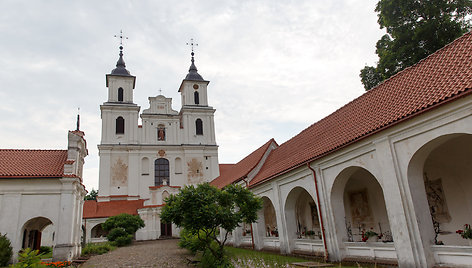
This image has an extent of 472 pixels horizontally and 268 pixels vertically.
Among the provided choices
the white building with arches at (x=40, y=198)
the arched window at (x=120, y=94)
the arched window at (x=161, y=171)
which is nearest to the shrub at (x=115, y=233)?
the arched window at (x=161, y=171)

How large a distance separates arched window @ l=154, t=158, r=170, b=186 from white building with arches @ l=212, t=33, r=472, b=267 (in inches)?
1047

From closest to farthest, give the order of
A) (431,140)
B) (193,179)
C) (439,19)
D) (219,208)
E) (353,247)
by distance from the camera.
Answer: (431,140) < (353,247) < (219,208) < (439,19) < (193,179)

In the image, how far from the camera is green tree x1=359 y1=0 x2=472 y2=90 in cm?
1858

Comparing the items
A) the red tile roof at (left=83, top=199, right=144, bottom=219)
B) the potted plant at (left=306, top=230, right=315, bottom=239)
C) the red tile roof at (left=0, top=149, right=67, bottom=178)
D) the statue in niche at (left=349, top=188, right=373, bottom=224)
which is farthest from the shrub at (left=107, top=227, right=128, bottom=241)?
the statue in niche at (left=349, top=188, right=373, bottom=224)

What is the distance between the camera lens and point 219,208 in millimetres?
12438

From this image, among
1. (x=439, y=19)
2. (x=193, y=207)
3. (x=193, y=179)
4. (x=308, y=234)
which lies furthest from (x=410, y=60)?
(x=193, y=179)

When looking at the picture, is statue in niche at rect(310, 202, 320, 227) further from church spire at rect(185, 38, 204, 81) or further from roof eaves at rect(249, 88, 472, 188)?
church spire at rect(185, 38, 204, 81)

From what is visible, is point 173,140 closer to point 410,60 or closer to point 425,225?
point 410,60

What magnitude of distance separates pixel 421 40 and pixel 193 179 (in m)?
28.3

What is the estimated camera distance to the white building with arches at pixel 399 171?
8750 mm

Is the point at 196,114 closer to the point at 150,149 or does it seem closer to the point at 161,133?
the point at 161,133

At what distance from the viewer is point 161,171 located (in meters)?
40.6

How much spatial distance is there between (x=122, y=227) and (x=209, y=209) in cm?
2089

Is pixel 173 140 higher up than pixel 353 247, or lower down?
higher up
